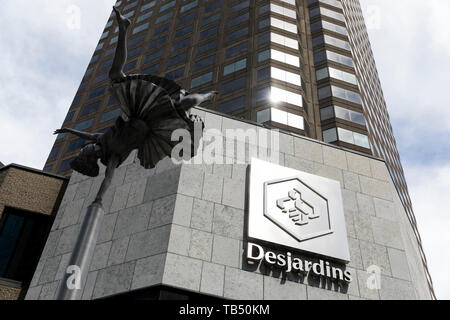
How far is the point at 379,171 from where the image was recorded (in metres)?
19.3

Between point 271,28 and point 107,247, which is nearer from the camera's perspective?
point 107,247

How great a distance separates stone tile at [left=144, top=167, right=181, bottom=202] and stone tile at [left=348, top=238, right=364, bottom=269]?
22.3 ft

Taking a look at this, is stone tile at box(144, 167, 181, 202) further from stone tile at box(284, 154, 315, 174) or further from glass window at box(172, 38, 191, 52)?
glass window at box(172, 38, 191, 52)

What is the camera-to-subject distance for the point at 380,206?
57.5ft

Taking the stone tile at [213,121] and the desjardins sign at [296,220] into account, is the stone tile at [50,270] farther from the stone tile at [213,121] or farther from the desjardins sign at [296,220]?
the stone tile at [213,121]

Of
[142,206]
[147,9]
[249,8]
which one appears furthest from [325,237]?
[147,9]

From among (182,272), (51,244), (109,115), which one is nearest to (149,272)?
(182,272)

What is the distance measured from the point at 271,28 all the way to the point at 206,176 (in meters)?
32.3

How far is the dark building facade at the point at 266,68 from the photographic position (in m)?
37.8

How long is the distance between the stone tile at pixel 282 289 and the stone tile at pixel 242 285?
0.21m

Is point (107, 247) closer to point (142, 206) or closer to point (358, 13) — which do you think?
point (142, 206)

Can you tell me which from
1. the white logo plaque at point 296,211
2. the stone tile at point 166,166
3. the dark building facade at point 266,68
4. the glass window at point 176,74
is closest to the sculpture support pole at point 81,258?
the white logo plaque at point 296,211

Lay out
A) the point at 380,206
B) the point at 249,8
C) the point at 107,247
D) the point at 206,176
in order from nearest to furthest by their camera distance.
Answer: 1. the point at 107,247
2. the point at 206,176
3. the point at 380,206
4. the point at 249,8

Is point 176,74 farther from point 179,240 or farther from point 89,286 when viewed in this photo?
point 89,286
